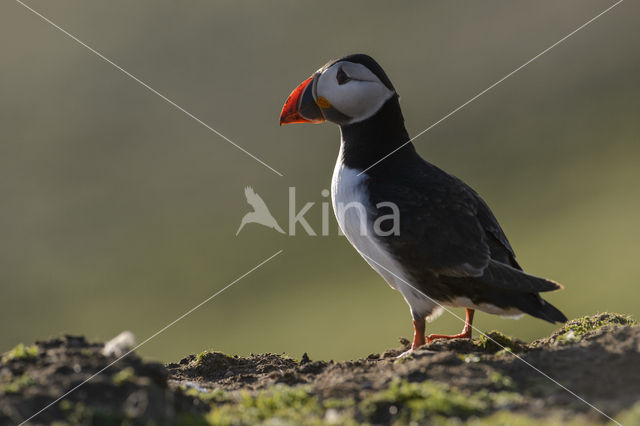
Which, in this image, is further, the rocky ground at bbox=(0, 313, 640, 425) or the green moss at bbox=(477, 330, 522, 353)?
the green moss at bbox=(477, 330, 522, 353)

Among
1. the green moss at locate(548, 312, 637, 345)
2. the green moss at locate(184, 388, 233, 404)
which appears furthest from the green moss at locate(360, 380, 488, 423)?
the green moss at locate(548, 312, 637, 345)

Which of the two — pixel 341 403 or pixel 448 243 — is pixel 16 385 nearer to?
pixel 341 403

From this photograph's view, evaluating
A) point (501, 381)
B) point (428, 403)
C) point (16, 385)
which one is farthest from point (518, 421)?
point (16, 385)

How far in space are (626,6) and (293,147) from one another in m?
42.7

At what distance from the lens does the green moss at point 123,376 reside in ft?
21.0

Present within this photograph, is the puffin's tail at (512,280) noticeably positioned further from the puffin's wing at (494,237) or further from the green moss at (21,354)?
the green moss at (21,354)

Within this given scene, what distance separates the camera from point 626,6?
88.4 metres

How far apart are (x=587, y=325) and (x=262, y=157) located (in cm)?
6131

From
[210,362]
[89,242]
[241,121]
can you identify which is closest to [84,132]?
[241,121]

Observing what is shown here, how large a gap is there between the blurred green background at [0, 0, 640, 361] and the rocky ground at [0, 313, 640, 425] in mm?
29710

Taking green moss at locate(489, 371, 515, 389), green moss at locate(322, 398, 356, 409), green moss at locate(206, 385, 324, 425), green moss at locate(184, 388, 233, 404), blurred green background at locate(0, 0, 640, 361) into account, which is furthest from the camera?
blurred green background at locate(0, 0, 640, 361)

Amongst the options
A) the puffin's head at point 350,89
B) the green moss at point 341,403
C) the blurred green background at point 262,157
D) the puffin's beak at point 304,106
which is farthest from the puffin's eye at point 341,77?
the blurred green background at point 262,157

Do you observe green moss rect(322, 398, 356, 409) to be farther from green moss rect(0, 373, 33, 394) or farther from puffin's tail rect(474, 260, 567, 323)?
green moss rect(0, 373, 33, 394)

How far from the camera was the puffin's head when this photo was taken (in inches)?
389
